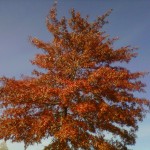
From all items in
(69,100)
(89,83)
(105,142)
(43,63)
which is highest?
(43,63)

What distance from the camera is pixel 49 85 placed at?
18984mm

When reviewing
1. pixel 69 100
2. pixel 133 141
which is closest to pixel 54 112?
pixel 69 100

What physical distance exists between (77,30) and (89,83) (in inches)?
234

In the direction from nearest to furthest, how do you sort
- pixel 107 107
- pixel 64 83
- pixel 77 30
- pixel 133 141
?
pixel 107 107, pixel 64 83, pixel 133 141, pixel 77 30

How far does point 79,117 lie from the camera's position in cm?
1755

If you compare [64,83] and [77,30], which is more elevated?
[77,30]

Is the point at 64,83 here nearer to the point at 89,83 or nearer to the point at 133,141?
the point at 89,83

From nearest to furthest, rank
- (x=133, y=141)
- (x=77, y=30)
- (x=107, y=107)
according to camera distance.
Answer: (x=107, y=107) < (x=133, y=141) < (x=77, y=30)

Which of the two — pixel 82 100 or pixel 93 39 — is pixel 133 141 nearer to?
pixel 82 100

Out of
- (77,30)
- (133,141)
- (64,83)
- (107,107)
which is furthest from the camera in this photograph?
(77,30)

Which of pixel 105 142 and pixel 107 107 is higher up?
pixel 107 107

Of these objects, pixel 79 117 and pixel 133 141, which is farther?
pixel 133 141

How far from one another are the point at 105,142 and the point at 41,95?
15.4 ft

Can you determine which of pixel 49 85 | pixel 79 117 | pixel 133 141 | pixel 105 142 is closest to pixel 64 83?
pixel 49 85
